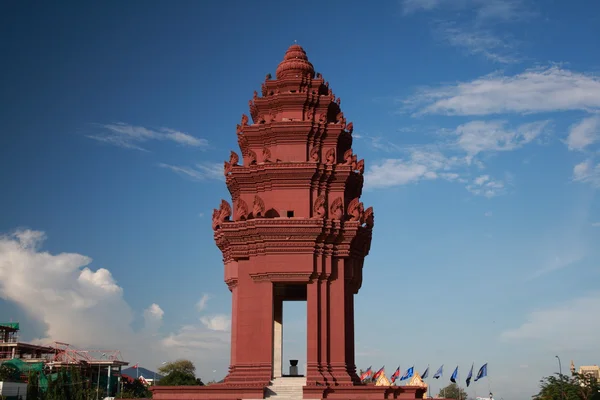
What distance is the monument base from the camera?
103 feet

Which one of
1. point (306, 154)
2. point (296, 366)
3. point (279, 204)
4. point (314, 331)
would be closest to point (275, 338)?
point (296, 366)

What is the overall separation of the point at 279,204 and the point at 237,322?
585 cm

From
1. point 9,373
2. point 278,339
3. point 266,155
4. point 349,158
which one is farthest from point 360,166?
point 9,373

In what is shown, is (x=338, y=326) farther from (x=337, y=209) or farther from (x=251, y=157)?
(x=251, y=157)

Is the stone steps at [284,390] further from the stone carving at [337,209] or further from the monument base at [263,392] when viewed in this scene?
the stone carving at [337,209]

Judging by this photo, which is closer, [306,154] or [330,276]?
[330,276]

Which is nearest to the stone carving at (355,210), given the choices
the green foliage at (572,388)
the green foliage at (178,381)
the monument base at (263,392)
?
the monument base at (263,392)

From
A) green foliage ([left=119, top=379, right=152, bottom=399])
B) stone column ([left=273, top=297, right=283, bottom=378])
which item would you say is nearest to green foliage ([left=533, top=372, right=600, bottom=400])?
stone column ([left=273, top=297, right=283, bottom=378])

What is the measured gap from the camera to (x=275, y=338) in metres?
37.2

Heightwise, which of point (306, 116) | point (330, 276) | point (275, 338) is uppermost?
point (306, 116)

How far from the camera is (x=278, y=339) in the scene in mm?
37094

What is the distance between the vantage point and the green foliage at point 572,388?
216ft

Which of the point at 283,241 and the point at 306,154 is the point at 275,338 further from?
the point at 306,154

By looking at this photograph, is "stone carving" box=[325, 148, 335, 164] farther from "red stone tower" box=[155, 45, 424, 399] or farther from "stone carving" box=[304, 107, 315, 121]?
"stone carving" box=[304, 107, 315, 121]
